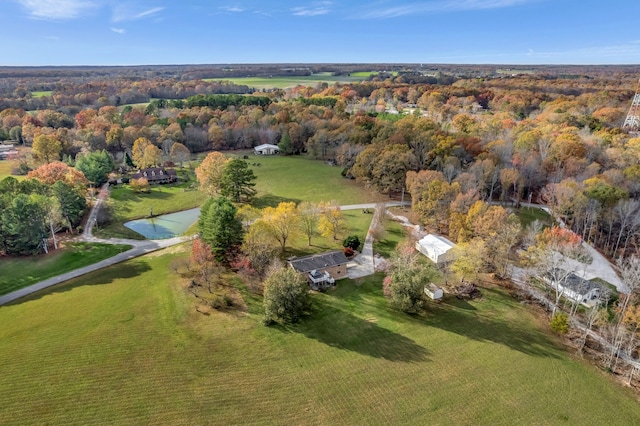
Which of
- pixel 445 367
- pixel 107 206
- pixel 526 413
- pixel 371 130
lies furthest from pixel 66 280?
pixel 371 130

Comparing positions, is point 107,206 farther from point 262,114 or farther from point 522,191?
point 522,191

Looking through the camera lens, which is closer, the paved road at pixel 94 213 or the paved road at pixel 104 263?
the paved road at pixel 104 263

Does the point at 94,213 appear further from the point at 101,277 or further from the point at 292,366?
the point at 292,366

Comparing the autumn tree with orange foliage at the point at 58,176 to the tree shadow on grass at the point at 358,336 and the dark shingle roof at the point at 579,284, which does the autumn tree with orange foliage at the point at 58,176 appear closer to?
the tree shadow on grass at the point at 358,336

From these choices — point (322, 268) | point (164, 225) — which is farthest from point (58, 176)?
point (322, 268)

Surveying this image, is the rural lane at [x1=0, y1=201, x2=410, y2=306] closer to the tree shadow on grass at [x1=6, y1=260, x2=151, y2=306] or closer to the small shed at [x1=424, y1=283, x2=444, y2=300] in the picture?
the tree shadow on grass at [x1=6, y1=260, x2=151, y2=306]

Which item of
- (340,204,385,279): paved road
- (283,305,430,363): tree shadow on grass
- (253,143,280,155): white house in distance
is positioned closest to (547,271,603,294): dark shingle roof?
(283,305,430,363): tree shadow on grass

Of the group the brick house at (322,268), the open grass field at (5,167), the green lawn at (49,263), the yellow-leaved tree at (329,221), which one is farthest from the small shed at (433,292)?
the open grass field at (5,167)

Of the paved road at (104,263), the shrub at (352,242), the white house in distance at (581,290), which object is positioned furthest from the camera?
the shrub at (352,242)
